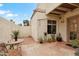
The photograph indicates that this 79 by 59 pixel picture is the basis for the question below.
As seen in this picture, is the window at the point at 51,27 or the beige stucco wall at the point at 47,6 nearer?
the beige stucco wall at the point at 47,6

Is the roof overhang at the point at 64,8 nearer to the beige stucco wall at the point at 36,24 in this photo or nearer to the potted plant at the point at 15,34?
the beige stucco wall at the point at 36,24

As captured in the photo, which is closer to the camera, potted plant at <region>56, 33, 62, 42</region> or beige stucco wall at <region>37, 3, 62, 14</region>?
beige stucco wall at <region>37, 3, 62, 14</region>

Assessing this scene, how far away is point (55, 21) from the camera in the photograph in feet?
12.9

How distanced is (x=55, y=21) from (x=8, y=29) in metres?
0.91

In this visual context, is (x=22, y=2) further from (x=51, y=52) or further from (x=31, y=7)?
(x=51, y=52)

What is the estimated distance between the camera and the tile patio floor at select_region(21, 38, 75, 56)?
381 centimetres

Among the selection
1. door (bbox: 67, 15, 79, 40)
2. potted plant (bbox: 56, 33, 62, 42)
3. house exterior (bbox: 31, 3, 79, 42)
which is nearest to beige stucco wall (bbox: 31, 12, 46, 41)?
house exterior (bbox: 31, 3, 79, 42)

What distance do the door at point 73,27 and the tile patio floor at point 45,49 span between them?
24 cm

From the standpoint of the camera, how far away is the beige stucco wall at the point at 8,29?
3.81 m

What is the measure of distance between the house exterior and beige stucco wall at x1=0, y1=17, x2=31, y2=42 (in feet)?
0.44

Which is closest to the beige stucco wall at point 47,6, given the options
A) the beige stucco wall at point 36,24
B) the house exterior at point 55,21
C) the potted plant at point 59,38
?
the house exterior at point 55,21

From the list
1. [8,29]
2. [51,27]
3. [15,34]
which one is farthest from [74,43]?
[8,29]

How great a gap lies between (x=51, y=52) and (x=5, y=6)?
3.98 feet

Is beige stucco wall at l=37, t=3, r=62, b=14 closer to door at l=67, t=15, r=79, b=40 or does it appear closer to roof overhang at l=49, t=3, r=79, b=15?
roof overhang at l=49, t=3, r=79, b=15
